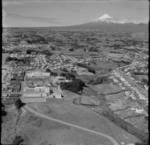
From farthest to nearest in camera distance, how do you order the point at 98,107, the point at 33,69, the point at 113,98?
the point at 33,69 → the point at 113,98 → the point at 98,107

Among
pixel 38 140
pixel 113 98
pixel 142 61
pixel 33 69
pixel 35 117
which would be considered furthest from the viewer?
pixel 142 61

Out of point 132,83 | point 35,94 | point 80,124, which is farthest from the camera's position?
point 132,83

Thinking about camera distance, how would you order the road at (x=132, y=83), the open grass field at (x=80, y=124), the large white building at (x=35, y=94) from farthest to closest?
the road at (x=132, y=83)
the large white building at (x=35, y=94)
the open grass field at (x=80, y=124)

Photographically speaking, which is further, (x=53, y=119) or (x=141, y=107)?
(x=141, y=107)

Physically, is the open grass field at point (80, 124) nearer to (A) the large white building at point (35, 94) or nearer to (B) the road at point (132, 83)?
(A) the large white building at point (35, 94)

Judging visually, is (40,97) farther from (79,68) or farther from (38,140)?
(79,68)

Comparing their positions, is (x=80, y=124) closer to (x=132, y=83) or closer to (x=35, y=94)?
(x=35, y=94)

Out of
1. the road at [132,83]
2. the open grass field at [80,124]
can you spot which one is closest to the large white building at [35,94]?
the open grass field at [80,124]

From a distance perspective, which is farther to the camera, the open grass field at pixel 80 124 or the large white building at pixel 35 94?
the large white building at pixel 35 94

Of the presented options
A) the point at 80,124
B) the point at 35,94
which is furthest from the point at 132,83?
the point at 80,124

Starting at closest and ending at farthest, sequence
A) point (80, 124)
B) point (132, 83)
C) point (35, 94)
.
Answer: point (80, 124), point (35, 94), point (132, 83)

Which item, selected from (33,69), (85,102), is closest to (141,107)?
(85,102)
